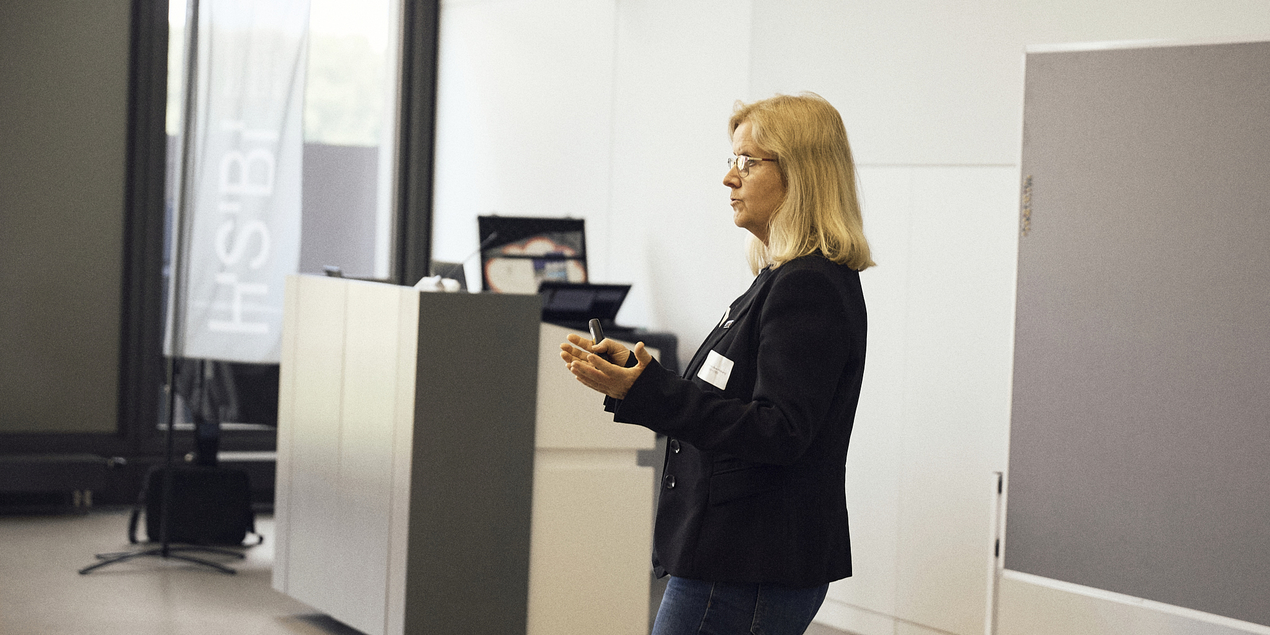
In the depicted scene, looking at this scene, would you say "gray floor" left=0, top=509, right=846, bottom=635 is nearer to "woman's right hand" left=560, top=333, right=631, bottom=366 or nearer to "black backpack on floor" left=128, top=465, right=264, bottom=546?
"black backpack on floor" left=128, top=465, right=264, bottom=546

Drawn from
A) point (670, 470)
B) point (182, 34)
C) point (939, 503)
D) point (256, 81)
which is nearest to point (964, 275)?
point (939, 503)

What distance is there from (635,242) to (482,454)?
2090 mm

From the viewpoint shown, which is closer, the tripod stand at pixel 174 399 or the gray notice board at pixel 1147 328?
Answer: the gray notice board at pixel 1147 328

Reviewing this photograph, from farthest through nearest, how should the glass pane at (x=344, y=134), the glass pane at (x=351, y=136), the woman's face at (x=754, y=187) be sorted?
the glass pane at (x=351, y=136)
the glass pane at (x=344, y=134)
the woman's face at (x=754, y=187)

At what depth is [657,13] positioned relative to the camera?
505 centimetres

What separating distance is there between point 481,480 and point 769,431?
193 centimetres

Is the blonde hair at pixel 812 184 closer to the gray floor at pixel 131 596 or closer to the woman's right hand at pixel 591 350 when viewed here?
the woman's right hand at pixel 591 350

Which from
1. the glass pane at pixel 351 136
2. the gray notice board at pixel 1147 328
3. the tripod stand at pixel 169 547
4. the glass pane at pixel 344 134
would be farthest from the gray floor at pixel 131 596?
the glass pane at pixel 351 136

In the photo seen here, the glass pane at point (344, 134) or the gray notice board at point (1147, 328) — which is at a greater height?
the glass pane at point (344, 134)

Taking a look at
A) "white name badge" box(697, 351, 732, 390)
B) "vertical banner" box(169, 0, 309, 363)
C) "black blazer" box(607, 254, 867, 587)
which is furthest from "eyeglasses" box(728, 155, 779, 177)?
"vertical banner" box(169, 0, 309, 363)

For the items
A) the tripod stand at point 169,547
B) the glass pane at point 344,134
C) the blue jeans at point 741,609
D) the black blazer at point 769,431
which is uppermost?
the glass pane at point 344,134

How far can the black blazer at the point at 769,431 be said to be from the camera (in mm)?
1398

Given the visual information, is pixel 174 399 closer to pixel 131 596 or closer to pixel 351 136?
pixel 131 596

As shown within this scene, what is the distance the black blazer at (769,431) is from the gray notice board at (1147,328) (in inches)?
60.7
